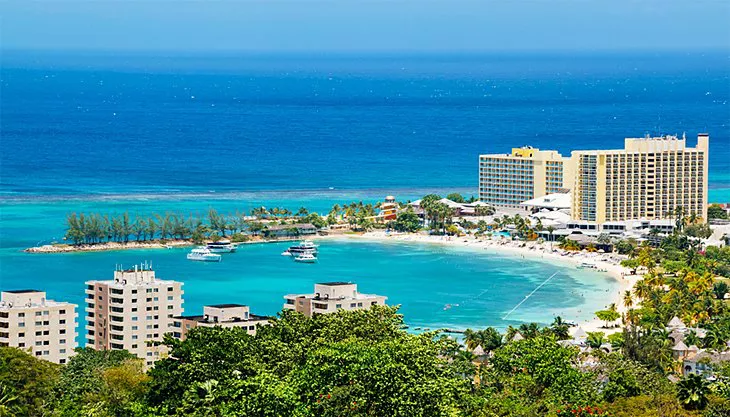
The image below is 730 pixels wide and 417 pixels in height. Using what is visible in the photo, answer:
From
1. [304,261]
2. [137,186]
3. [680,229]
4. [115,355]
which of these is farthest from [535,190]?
[115,355]

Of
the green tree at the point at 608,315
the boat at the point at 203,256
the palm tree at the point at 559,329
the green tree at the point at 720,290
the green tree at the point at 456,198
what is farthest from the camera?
the green tree at the point at 456,198

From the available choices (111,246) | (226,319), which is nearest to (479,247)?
(111,246)

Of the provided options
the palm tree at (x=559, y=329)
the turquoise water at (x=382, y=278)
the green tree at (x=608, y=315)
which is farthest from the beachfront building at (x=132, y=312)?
the green tree at (x=608, y=315)

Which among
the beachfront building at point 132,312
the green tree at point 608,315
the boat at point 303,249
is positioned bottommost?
the boat at point 303,249

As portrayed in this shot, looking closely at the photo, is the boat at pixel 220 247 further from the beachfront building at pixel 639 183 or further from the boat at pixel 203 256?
the beachfront building at pixel 639 183

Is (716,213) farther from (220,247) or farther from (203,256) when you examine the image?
(203,256)

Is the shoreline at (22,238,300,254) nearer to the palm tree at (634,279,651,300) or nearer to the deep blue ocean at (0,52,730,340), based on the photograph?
the deep blue ocean at (0,52,730,340)

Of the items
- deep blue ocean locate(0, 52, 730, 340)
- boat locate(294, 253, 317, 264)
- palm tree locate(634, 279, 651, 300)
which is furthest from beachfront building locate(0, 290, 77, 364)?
boat locate(294, 253, 317, 264)
